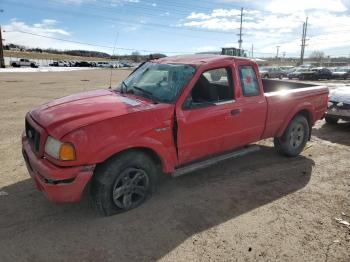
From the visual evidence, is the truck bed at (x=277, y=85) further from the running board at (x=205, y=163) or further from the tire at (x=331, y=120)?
the tire at (x=331, y=120)

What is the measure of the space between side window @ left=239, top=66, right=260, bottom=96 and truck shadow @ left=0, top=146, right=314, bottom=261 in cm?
131

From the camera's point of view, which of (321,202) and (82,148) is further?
(321,202)

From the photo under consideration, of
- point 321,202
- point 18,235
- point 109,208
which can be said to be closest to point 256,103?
point 321,202

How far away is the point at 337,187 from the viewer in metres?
4.80

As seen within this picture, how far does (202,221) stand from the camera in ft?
12.4

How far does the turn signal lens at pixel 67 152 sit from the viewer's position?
3305 mm

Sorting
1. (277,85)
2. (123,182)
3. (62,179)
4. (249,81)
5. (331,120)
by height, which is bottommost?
(331,120)

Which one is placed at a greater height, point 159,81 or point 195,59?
point 195,59

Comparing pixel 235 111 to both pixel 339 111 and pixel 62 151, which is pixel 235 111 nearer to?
pixel 62 151

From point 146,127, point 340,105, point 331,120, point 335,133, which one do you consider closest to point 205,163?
point 146,127

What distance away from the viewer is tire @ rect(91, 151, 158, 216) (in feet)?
11.8

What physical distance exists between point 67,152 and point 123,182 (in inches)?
31.2

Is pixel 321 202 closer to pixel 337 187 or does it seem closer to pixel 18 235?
pixel 337 187

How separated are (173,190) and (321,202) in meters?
1.99
